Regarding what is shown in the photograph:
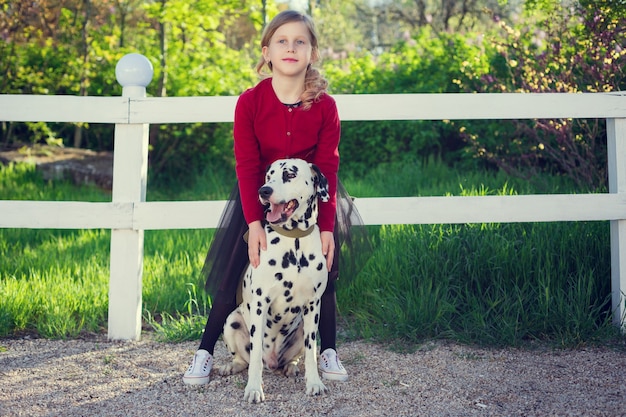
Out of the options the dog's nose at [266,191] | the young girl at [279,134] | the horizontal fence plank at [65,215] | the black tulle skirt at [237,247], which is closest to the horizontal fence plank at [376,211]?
the horizontal fence plank at [65,215]

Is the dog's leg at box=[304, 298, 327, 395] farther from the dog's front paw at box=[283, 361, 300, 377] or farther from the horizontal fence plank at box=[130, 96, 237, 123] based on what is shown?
the horizontal fence plank at box=[130, 96, 237, 123]

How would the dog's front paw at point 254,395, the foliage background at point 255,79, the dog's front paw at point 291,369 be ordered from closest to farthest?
1. the dog's front paw at point 254,395
2. the dog's front paw at point 291,369
3. the foliage background at point 255,79

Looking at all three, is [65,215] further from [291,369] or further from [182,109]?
[291,369]

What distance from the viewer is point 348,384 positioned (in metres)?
3.18

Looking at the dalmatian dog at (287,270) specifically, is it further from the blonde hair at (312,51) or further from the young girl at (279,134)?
the blonde hair at (312,51)

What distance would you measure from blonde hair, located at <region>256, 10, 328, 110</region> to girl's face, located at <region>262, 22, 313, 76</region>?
0.03m

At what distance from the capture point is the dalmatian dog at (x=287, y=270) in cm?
285

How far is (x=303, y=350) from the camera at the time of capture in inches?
132

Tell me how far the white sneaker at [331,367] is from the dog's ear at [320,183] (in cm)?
81

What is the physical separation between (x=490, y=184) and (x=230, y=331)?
3.62m

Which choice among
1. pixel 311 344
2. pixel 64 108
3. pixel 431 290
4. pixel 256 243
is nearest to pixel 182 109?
pixel 64 108

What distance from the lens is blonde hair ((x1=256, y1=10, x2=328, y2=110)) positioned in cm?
302

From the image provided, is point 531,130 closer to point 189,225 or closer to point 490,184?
point 490,184

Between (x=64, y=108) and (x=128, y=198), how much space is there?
0.62 m
